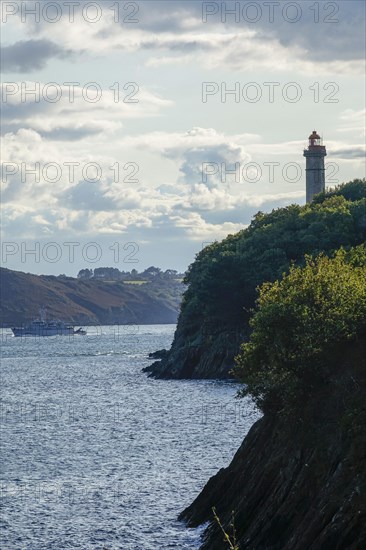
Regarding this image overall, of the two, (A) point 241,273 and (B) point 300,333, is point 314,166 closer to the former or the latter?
(A) point 241,273

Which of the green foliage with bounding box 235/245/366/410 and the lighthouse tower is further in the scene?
the lighthouse tower

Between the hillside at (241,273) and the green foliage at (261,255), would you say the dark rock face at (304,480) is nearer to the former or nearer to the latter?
the green foliage at (261,255)

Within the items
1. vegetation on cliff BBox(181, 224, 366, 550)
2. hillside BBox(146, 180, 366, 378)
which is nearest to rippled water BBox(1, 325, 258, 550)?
vegetation on cliff BBox(181, 224, 366, 550)

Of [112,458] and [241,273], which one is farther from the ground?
[241,273]

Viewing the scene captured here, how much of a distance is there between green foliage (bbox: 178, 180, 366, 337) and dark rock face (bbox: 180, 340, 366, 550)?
78769 millimetres

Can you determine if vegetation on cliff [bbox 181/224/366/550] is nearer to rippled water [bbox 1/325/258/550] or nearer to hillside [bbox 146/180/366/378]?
rippled water [bbox 1/325/258/550]

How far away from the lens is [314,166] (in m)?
161

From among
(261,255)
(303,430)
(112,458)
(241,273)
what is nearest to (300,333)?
(303,430)

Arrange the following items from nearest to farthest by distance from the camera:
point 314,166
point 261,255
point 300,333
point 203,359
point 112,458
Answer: point 300,333 < point 112,458 < point 261,255 < point 203,359 < point 314,166

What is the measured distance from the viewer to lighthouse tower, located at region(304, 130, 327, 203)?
159 m

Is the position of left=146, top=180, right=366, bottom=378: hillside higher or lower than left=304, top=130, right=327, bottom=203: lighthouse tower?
lower

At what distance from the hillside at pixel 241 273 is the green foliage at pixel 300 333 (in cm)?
7735

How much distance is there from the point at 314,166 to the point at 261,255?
37237 millimetres

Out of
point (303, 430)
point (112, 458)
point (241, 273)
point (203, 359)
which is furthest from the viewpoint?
point (203, 359)
